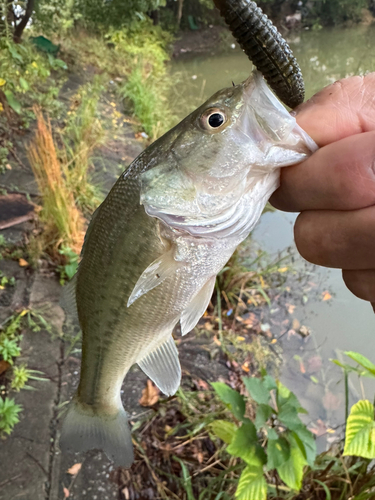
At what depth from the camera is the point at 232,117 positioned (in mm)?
1120

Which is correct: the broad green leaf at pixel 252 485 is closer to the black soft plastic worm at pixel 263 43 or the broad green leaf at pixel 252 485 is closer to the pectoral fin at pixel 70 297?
the pectoral fin at pixel 70 297

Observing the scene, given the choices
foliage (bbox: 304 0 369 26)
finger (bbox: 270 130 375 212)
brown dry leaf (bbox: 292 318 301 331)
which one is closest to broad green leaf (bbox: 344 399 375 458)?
finger (bbox: 270 130 375 212)

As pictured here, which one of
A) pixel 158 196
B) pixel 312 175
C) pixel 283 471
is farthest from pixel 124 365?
pixel 312 175

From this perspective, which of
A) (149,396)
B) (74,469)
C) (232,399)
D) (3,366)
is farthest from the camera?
(149,396)

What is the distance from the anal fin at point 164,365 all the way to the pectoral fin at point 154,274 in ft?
1.33

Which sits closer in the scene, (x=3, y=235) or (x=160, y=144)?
(x=160, y=144)

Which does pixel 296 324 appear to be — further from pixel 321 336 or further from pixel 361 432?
pixel 361 432

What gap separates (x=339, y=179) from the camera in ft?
3.16

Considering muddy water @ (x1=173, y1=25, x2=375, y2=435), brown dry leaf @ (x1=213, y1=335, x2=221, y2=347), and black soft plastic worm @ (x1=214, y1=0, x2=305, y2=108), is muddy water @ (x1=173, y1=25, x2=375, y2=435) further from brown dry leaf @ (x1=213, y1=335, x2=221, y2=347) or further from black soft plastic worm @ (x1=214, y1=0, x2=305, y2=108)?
black soft plastic worm @ (x1=214, y1=0, x2=305, y2=108)

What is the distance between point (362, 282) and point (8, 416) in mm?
2230

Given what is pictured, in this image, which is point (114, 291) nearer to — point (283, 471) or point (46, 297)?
point (283, 471)

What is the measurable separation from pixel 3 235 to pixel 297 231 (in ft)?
9.57

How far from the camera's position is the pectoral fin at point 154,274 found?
47.9 inches

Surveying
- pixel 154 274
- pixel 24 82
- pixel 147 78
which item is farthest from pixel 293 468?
pixel 147 78
